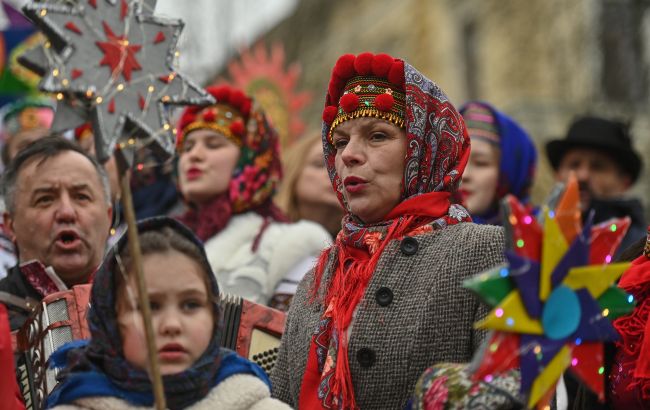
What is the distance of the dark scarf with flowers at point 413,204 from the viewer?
14.3 feet

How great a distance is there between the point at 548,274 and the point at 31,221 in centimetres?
248

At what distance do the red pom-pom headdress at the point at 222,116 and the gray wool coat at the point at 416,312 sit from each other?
2649 millimetres

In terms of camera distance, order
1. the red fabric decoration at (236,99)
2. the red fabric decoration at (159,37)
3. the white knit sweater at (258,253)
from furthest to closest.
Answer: the red fabric decoration at (236,99) → the white knit sweater at (258,253) → the red fabric decoration at (159,37)

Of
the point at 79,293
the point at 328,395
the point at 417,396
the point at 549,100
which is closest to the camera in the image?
the point at 417,396

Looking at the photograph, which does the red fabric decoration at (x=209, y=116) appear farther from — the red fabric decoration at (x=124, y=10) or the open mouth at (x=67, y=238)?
the red fabric decoration at (x=124, y=10)

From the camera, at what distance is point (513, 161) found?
687 cm

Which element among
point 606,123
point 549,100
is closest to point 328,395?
point 606,123

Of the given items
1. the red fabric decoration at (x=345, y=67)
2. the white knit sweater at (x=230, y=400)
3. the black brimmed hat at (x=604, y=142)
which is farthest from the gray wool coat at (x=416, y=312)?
the black brimmed hat at (x=604, y=142)

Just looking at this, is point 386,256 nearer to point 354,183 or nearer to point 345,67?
point 354,183

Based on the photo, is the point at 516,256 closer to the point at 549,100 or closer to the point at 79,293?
the point at 79,293

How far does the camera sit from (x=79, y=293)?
190 inches

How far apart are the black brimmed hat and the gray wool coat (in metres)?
3.27

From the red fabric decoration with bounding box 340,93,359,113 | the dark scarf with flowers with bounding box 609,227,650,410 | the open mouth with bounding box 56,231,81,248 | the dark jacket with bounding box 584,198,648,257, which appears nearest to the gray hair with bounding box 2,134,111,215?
the open mouth with bounding box 56,231,81,248

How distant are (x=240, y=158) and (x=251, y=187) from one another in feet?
0.59
